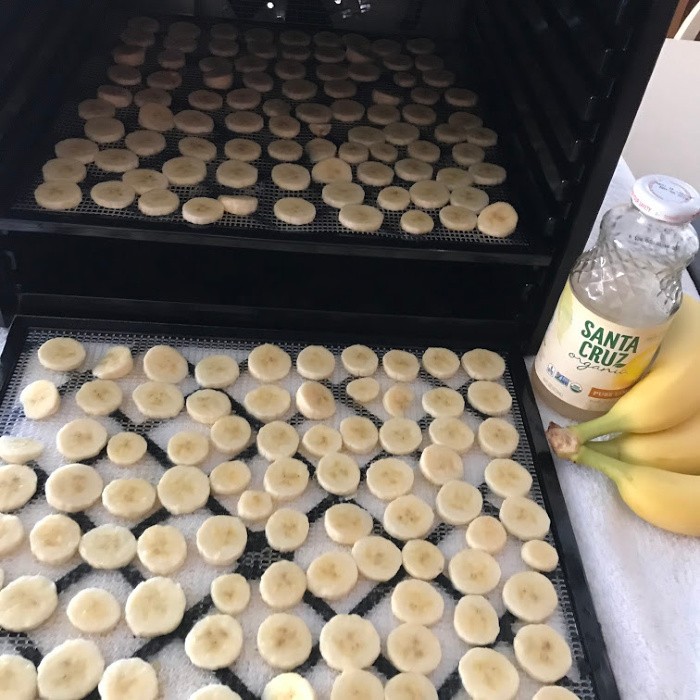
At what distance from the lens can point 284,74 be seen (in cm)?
115

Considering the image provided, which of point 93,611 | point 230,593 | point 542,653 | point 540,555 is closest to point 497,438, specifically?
point 540,555

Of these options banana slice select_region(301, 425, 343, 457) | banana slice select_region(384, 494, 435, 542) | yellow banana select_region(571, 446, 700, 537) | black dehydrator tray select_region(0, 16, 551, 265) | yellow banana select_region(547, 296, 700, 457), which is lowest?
banana slice select_region(301, 425, 343, 457)

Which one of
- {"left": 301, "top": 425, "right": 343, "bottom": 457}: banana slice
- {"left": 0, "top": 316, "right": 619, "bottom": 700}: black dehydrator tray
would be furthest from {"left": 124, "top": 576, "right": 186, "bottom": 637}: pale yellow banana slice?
{"left": 301, "top": 425, "right": 343, "bottom": 457}: banana slice

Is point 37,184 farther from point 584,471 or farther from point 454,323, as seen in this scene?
point 584,471

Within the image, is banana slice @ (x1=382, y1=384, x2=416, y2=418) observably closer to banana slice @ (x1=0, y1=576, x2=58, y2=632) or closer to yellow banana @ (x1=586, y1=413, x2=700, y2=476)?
yellow banana @ (x1=586, y1=413, x2=700, y2=476)

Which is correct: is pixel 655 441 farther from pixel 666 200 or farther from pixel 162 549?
pixel 162 549

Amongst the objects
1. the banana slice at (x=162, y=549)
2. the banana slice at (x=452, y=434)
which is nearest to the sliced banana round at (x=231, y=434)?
the banana slice at (x=162, y=549)

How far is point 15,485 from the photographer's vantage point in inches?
30.9

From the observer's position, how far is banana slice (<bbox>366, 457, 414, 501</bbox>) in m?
0.84

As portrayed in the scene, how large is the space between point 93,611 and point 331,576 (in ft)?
0.75

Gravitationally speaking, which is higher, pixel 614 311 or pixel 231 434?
pixel 614 311

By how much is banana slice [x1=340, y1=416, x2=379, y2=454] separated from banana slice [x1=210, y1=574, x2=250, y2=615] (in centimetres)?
21

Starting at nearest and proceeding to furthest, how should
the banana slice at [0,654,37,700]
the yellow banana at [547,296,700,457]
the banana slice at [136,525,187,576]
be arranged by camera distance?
the banana slice at [0,654,37,700] < the banana slice at [136,525,187,576] < the yellow banana at [547,296,700,457]

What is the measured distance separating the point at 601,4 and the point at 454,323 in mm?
422
